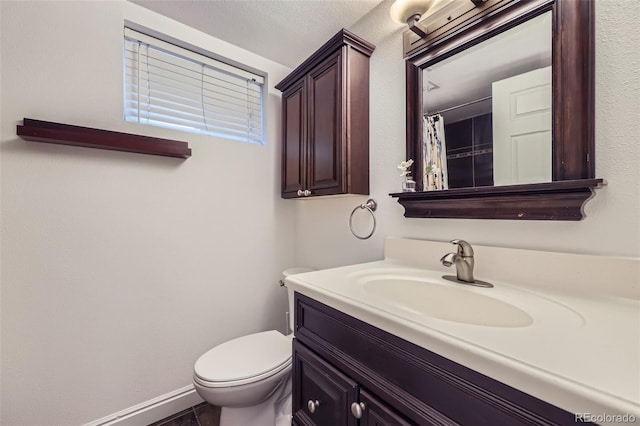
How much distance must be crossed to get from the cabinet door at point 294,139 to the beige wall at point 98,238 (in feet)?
1.00

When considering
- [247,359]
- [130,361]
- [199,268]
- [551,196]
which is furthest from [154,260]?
[551,196]

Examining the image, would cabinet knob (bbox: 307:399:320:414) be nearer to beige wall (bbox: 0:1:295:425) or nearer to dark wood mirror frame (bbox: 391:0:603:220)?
dark wood mirror frame (bbox: 391:0:603:220)

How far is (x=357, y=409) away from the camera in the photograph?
0.66 meters

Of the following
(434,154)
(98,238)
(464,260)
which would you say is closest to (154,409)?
(98,238)

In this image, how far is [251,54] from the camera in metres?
1.81

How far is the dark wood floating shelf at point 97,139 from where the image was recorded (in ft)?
3.67

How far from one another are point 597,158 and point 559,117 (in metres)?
0.16

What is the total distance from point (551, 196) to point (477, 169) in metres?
0.26

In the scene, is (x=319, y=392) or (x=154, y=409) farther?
(x=154, y=409)

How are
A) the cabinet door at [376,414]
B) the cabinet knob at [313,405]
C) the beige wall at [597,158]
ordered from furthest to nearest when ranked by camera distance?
the cabinet knob at [313,405], the beige wall at [597,158], the cabinet door at [376,414]

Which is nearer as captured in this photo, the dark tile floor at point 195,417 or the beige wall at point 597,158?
the beige wall at point 597,158

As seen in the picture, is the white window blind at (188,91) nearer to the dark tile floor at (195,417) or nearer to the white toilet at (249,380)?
the white toilet at (249,380)

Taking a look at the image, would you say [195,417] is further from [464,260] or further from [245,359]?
[464,260]

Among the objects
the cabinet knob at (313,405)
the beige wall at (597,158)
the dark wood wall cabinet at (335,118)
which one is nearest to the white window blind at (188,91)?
the dark wood wall cabinet at (335,118)
